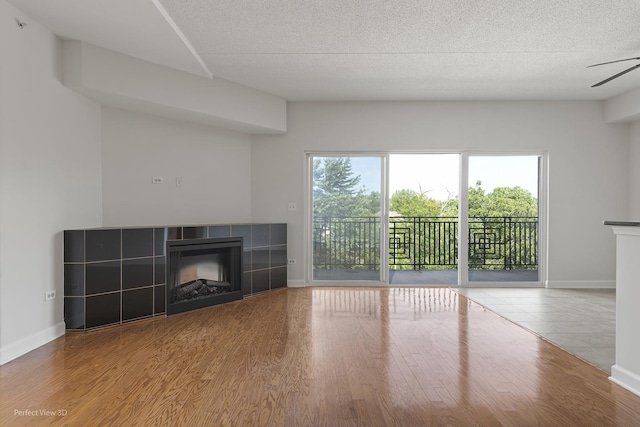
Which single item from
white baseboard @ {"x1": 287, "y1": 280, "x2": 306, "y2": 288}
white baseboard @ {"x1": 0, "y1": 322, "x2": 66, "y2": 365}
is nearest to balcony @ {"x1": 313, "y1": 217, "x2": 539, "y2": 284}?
white baseboard @ {"x1": 287, "y1": 280, "x2": 306, "y2": 288}

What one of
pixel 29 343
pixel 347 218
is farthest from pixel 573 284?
pixel 29 343

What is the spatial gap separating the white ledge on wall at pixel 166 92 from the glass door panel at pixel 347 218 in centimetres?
104

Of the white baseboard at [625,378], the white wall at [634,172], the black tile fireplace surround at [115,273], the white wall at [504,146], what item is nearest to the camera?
the white baseboard at [625,378]

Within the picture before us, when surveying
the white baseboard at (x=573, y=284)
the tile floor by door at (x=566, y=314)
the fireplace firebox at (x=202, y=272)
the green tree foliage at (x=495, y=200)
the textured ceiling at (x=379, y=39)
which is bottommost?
the tile floor by door at (x=566, y=314)

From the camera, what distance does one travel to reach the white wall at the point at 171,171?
178 inches

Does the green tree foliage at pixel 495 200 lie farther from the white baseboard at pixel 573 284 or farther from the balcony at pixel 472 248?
the white baseboard at pixel 573 284

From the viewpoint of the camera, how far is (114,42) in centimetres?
370

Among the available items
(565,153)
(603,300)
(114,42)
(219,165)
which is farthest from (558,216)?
(114,42)

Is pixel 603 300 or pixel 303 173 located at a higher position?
pixel 303 173

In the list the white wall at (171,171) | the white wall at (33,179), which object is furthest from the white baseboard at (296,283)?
the white wall at (33,179)

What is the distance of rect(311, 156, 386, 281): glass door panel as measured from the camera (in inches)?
234

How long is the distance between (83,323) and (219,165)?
104 inches

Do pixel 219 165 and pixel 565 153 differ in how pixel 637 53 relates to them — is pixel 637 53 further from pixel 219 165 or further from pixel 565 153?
pixel 219 165

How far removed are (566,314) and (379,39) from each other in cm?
344
